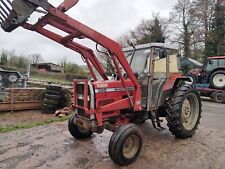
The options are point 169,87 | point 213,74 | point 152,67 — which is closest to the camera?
point 152,67

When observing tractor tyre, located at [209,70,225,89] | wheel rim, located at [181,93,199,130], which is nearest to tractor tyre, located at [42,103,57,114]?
wheel rim, located at [181,93,199,130]

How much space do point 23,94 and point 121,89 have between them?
6429 mm

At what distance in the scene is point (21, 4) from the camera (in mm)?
3396

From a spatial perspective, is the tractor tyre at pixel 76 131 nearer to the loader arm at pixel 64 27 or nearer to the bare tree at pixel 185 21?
the loader arm at pixel 64 27

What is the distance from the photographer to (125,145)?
419 centimetres

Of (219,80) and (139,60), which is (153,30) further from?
(139,60)

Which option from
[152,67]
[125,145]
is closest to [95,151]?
[125,145]

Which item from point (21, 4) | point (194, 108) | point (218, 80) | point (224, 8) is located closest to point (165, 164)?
point (194, 108)

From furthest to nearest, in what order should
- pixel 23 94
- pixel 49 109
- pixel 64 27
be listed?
pixel 23 94 < pixel 49 109 < pixel 64 27

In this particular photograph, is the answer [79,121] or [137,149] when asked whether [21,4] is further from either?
[137,149]

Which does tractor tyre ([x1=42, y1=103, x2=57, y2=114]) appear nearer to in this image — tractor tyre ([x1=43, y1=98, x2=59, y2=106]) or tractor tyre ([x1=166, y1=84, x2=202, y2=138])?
tractor tyre ([x1=43, y1=98, x2=59, y2=106])

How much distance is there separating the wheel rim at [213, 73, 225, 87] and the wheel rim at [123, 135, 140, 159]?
9692 millimetres

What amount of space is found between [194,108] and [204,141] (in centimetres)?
97

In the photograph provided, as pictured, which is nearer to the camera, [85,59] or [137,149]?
[137,149]
